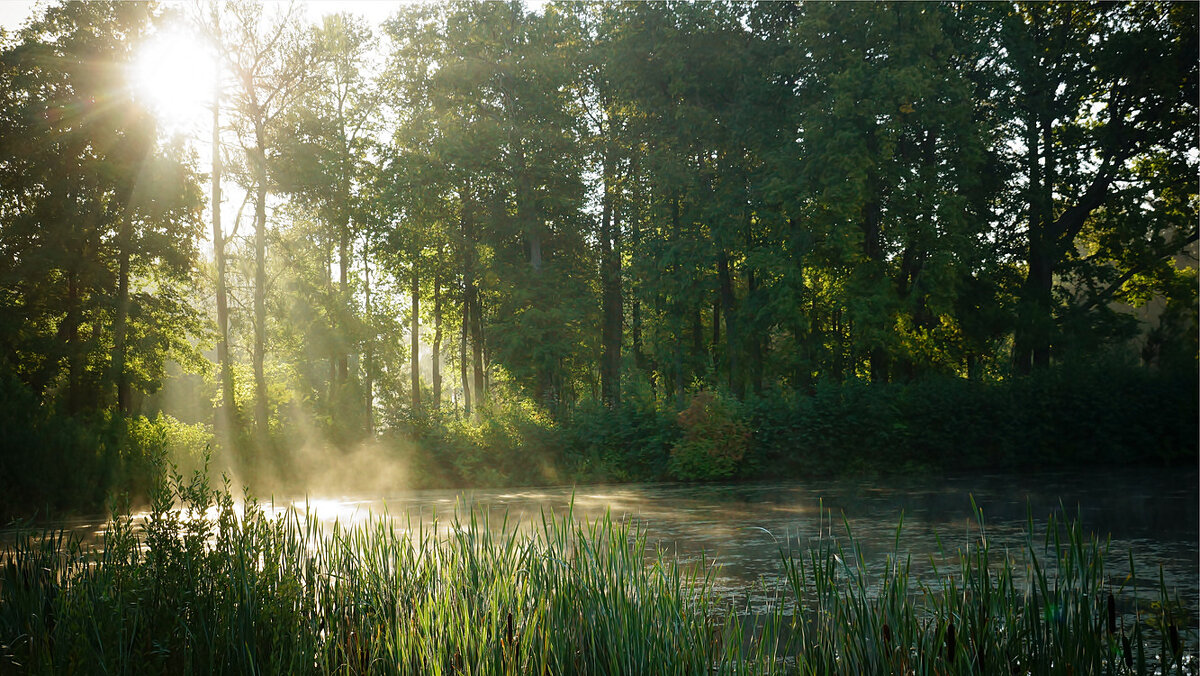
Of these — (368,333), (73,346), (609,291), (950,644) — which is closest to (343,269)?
(368,333)

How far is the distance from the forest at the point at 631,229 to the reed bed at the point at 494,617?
418 inches

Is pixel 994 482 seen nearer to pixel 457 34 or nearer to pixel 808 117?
pixel 808 117

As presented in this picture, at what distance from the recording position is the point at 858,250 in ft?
79.3

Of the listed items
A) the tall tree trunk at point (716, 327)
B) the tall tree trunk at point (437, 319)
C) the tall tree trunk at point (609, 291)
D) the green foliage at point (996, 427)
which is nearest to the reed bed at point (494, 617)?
the green foliage at point (996, 427)

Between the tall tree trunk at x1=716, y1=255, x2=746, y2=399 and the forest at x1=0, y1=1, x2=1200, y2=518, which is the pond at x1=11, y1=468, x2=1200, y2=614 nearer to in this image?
the forest at x1=0, y1=1, x2=1200, y2=518

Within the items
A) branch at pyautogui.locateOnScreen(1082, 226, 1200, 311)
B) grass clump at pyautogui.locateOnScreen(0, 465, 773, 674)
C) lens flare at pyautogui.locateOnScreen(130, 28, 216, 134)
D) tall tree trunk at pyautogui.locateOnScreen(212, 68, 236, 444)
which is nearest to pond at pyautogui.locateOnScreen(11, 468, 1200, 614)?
grass clump at pyautogui.locateOnScreen(0, 465, 773, 674)

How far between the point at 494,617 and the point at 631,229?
3152 cm

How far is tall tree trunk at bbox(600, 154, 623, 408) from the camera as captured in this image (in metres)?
33.7

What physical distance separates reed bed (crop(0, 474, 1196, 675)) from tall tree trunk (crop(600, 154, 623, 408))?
28.6 m

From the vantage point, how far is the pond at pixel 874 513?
834cm

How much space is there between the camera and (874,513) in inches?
505

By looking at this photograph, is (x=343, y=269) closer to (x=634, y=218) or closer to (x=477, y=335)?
(x=477, y=335)

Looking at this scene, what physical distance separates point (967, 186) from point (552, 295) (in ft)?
47.0

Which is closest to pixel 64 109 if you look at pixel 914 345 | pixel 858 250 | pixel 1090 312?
pixel 858 250
